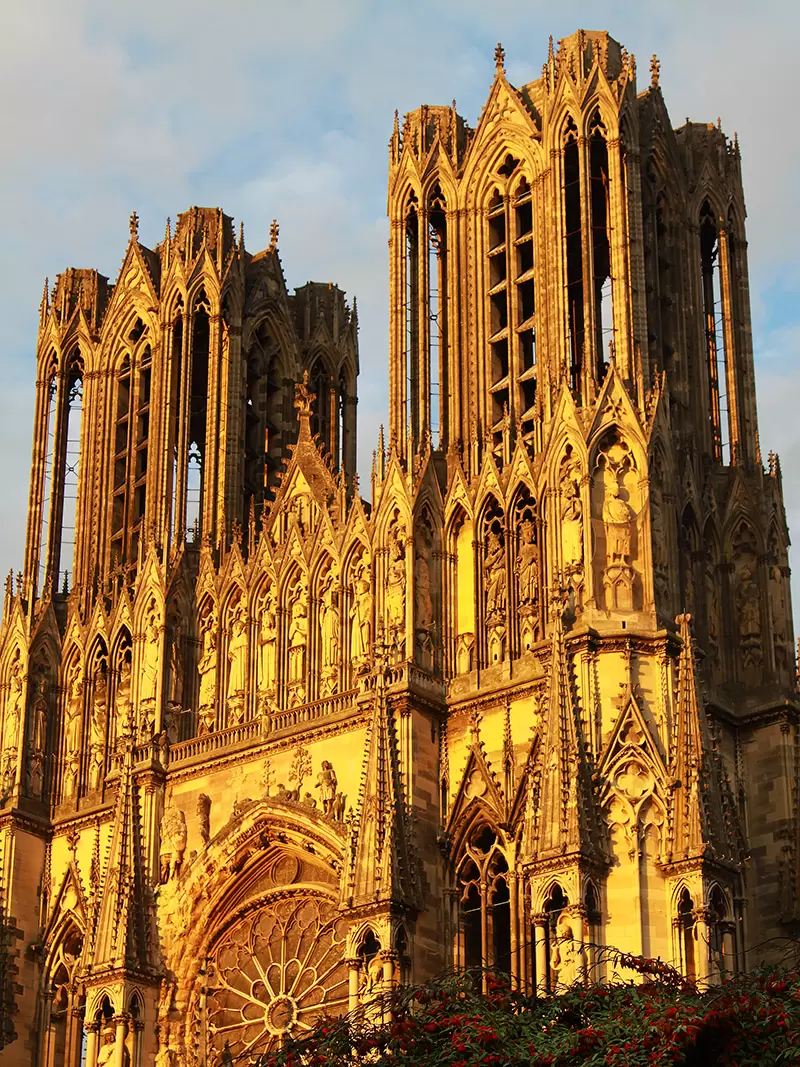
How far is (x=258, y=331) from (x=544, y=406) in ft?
30.8

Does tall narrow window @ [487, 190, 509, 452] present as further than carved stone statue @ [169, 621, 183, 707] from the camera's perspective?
No

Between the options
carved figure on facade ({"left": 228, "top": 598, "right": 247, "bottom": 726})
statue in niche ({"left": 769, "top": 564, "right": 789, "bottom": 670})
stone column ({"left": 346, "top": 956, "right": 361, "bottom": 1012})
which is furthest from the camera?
carved figure on facade ({"left": 228, "top": 598, "right": 247, "bottom": 726})

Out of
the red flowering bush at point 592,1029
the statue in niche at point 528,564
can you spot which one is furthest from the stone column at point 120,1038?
the red flowering bush at point 592,1029

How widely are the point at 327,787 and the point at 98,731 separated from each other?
6.07 metres

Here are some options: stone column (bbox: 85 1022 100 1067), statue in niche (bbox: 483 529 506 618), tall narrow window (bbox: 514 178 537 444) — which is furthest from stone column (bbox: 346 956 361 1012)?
tall narrow window (bbox: 514 178 537 444)

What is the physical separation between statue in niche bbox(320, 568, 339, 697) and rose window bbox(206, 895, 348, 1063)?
3.54m

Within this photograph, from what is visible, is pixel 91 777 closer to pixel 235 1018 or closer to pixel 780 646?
pixel 235 1018

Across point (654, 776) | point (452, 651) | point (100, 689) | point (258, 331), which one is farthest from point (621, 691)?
point (258, 331)

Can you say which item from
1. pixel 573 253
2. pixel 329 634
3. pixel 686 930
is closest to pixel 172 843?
pixel 329 634

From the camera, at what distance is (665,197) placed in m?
39.9

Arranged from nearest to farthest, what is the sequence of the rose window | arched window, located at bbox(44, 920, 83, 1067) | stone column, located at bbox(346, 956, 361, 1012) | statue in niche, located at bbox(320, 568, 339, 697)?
stone column, located at bbox(346, 956, 361, 1012) < the rose window < statue in niche, located at bbox(320, 568, 339, 697) < arched window, located at bbox(44, 920, 83, 1067)

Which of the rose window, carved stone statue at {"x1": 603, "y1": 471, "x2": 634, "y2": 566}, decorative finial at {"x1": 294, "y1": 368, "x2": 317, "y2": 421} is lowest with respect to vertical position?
the rose window

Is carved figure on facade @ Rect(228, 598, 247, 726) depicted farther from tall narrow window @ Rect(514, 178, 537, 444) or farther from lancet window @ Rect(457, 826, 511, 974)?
tall narrow window @ Rect(514, 178, 537, 444)

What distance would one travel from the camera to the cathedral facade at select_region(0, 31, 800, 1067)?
33.2 meters
